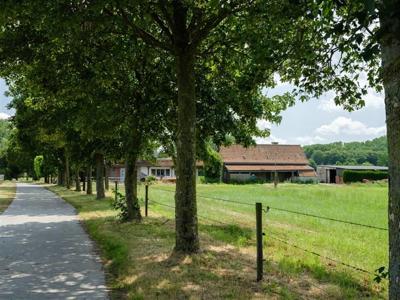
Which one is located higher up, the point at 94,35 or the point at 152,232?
the point at 94,35

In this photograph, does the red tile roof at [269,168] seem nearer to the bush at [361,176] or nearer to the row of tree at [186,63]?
the bush at [361,176]

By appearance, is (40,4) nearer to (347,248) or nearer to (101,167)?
(347,248)

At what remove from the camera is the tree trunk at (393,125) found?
430 centimetres

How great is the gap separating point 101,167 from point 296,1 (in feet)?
88.0

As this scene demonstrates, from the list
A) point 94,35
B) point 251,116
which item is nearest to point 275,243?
point 251,116

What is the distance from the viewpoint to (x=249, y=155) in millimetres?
88625

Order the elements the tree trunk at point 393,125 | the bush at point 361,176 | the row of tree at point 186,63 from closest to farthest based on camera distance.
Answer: the tree trunk at point 393,125, the row of tree at point 186,63, the bush at point 361,176

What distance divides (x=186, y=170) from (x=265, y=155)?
80.2 metres

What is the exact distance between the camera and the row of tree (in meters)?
5.96

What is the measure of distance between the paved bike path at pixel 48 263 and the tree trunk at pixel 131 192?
174cm

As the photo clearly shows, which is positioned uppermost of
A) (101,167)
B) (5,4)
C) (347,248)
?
(5,4)

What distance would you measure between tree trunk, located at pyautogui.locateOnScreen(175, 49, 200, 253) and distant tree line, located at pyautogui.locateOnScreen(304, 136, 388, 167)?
6190 inches

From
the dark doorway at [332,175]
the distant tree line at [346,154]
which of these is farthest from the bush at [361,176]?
the distant tree line at [346,154]

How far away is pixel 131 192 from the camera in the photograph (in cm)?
1739
